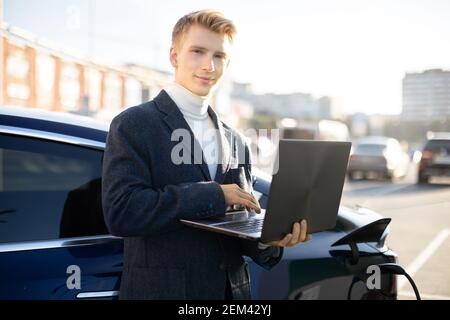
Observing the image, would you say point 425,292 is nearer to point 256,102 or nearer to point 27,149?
point 27,149

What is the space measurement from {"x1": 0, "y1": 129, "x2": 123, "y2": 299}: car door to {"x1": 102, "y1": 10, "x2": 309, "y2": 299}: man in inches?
12.7

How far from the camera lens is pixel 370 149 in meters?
15.7

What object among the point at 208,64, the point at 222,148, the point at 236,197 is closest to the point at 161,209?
→ the point at 236,197

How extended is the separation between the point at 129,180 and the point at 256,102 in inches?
3382

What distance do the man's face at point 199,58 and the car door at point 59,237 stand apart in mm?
570

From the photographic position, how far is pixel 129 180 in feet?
4.08

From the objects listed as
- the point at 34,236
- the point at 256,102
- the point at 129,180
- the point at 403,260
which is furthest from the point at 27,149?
the point at 256,102

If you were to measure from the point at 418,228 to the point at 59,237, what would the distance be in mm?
6317

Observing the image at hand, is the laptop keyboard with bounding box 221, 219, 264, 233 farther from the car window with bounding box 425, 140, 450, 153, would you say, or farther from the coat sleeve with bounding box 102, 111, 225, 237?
the car window with bounding box 425, 140, 450, 153

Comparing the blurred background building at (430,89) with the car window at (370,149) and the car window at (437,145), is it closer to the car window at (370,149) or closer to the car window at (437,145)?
the car window at (437,145)

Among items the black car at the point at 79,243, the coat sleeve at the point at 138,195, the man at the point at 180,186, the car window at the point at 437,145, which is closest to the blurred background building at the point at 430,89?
the black car at the point at 79,243

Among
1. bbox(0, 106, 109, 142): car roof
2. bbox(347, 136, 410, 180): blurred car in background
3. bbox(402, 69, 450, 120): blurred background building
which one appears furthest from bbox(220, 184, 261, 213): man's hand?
bbox(347, 136, 410, 180): blurred car in background

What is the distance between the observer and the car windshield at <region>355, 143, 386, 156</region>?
610 inches

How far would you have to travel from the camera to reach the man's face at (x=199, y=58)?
1.39 meters
